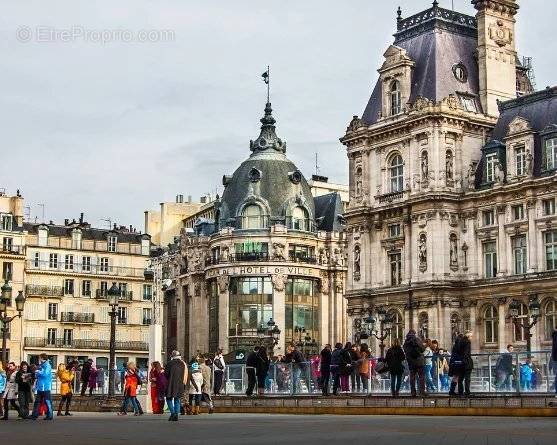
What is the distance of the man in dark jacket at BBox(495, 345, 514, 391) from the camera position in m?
32.8

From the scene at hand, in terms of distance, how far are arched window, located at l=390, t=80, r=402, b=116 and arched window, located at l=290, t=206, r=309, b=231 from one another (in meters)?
27.8

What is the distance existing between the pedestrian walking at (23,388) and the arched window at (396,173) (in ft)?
126

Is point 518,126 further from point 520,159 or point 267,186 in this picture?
point 267,186

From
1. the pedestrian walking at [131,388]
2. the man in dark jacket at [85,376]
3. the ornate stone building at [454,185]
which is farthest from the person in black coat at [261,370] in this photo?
the ornate stone building at [454,185]

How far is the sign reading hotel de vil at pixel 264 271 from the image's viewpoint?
9400 cm

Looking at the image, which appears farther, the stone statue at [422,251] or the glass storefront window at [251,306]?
the glass storefront window at [251,306]

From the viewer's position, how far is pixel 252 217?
9644 centimetres

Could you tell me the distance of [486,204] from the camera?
2569 inches

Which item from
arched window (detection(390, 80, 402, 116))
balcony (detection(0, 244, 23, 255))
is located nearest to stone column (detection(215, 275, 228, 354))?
balcony (detection(0, 244, 23, 255))

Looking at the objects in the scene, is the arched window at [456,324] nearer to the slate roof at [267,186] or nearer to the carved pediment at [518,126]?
the carved pediment at [518,126]

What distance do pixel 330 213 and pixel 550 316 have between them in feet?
140

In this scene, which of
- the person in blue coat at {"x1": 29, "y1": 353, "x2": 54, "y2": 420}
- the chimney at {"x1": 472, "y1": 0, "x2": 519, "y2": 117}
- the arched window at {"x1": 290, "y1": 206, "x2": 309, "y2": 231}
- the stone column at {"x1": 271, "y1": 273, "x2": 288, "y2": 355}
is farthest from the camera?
the arched window at {"x1": 290, "y1": 206, "x2": 309, "y2": 231}

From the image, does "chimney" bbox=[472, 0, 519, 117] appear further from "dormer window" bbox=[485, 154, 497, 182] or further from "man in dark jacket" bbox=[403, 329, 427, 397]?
"man in dark jacket" bbox=[403, 329, 427, 397]

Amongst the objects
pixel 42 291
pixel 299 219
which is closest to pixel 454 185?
pixel 299 219
